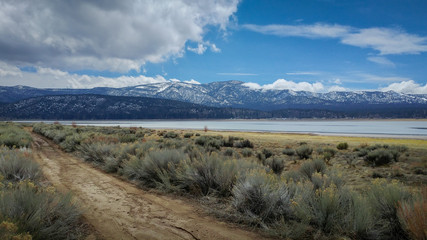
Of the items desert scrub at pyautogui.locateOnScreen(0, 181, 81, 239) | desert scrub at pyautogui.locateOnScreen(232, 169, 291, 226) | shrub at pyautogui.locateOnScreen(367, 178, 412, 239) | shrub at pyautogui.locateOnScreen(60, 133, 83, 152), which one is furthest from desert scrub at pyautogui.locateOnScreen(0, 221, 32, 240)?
shrub at pyautogui.locateOnScreen(60, 133, 83, 152)

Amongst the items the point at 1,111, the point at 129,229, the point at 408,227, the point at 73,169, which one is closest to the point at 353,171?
the point at 408,227

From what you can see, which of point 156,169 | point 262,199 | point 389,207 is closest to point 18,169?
point 156,169

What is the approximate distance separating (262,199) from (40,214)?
3.81 meters

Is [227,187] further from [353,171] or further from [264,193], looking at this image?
[353,171]

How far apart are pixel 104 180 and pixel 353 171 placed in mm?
11834

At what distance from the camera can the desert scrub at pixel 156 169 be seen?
25.1 feet

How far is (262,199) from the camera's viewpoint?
511 centimetres

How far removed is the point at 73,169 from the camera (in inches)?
392

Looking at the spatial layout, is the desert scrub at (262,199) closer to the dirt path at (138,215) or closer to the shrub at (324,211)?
the shrub at (324,211)

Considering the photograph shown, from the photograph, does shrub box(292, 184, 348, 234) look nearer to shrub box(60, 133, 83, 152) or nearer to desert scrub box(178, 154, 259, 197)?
desert scrub box(178, 154, 259, 197)

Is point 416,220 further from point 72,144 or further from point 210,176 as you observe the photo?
point 72,144

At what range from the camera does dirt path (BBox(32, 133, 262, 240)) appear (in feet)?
14.3

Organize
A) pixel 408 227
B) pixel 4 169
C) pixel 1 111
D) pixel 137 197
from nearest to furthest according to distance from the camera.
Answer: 1. pixel 408 227
2. pixel 137 197
3. pixel 4 169
4. pixel 1 111

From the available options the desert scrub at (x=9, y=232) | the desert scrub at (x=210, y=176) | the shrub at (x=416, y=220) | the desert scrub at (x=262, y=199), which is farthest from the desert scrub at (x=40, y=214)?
the shrub at (x=416, y=220)
